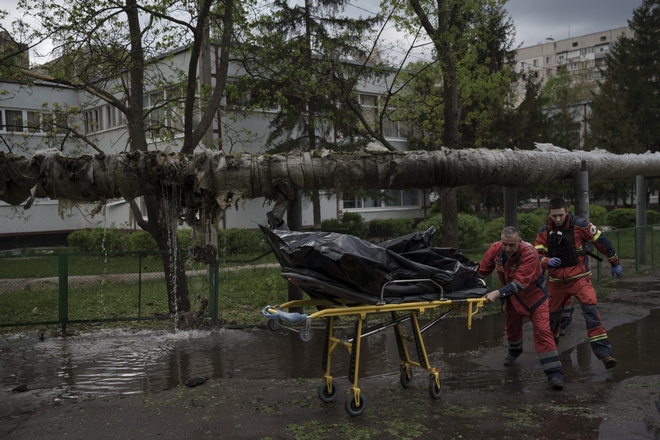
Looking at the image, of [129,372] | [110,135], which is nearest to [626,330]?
[129,372]

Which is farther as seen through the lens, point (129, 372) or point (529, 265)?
point (129, 372)

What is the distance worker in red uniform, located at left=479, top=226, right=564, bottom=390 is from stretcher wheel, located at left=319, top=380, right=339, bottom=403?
1.70 meters

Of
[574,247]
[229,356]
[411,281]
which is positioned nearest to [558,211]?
[574,247]

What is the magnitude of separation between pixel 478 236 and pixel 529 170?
10.9 metres

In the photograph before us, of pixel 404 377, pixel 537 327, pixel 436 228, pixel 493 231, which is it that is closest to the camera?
pixel 404 377

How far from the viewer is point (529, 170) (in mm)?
9023

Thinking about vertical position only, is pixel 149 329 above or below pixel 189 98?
below

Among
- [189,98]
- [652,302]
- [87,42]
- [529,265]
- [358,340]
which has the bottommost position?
[652,302]

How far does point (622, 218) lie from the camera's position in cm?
2948

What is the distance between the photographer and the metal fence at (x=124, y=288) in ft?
33.9

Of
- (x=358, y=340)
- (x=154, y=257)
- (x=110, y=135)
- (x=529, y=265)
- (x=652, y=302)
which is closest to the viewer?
(x=358, y=340)

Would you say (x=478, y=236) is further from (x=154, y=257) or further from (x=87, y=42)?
(x=87, y=42)

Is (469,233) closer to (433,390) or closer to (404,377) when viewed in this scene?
(404,377)

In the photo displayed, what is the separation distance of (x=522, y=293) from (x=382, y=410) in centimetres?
214
